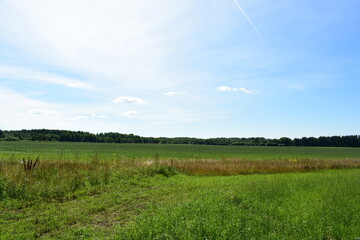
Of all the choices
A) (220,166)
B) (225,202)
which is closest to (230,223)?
(225,202)

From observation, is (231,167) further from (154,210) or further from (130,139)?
(130,139)

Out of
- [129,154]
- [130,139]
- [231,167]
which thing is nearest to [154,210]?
[231,167]

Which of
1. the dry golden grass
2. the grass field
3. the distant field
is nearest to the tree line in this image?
the distant field

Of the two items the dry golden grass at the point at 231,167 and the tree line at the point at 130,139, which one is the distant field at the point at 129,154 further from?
the tree line at the point at 130,139

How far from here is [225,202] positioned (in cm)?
1028

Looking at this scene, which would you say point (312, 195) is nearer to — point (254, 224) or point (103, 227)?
point (254, 224)

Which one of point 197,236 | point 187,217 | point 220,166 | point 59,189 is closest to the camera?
point 197,236

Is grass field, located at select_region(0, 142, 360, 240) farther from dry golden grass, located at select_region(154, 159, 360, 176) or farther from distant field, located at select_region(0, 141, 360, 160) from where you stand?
dry golden grass, located at select_region(154, 159, 360, 176)

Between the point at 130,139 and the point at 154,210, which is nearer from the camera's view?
the point at 154,210

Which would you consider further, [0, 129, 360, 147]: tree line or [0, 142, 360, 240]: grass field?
[0, 129, 360, 147]: tree line

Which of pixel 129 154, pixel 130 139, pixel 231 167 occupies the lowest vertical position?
pixel 129 154

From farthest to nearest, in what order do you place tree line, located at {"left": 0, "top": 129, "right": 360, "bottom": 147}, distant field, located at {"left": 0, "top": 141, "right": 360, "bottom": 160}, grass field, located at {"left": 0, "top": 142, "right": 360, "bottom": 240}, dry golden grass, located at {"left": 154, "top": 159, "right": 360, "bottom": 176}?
tree line, located at {"left": 0, "top": 129, "right": 360, "bottom": 147}, distant field, located at {"left": 0, "top": 141, "right": 360, "bottom": 160}, dry golden grass, located at {"left": 154, "top": 159, "right": 360, "bottom": 176}, grass field, located at {"left": 0, "top": 142, "right": 360, "bottom": 240}

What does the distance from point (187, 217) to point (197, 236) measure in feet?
4.63

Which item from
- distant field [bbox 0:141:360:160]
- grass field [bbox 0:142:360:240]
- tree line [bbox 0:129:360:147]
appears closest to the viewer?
grass field [bbox 0:142:360:240]
